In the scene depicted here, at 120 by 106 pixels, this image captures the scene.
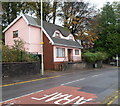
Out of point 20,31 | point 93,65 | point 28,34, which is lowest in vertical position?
point 93,65

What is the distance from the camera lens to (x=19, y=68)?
1384cm

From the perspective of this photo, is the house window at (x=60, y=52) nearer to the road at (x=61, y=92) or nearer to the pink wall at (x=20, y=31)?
the pink wall at (x=20, y=31)

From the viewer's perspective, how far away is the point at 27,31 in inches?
858

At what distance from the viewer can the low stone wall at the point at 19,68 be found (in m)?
12.6

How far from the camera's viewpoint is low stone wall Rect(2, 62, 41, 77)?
1265 cm

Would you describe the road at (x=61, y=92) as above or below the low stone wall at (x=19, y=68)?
below

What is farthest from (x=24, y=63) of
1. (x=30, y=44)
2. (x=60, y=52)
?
(x=60, y=52)

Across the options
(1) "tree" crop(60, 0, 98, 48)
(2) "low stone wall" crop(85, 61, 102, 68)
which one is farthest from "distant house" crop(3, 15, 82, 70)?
(1) "tree" crop(60, 0, 98, 48)

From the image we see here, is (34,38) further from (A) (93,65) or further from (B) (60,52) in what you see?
(A) (93,65)

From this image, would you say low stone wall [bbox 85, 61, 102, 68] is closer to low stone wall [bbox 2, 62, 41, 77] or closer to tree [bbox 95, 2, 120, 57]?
tree [bbox 95, 2, 120, 57]

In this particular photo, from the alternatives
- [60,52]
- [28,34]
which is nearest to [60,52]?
[60,52]

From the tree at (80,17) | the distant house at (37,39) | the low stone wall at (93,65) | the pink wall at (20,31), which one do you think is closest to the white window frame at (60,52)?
the distant house at (37,39)

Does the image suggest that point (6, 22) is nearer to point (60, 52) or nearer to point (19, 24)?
point (19, 24)

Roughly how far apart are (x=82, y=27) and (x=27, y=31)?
16018mm
